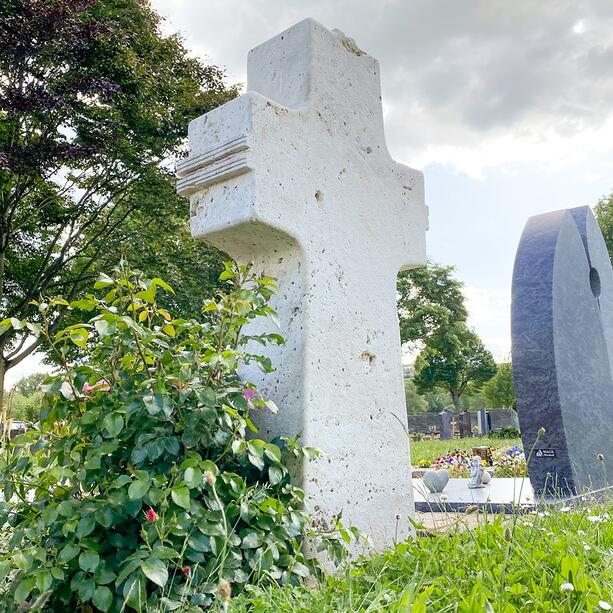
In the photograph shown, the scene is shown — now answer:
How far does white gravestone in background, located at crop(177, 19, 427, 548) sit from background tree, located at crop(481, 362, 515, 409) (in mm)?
33167

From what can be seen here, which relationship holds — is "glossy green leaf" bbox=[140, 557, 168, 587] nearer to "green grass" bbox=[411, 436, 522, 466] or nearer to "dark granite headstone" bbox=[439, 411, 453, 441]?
"green grass" bbox=[411, 436, 522, 466]

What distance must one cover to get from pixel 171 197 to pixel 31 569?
1056 cm

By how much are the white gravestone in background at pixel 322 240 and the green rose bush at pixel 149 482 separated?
0.22 metres

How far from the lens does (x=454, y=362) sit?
32.6m

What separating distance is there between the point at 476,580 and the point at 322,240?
141cm

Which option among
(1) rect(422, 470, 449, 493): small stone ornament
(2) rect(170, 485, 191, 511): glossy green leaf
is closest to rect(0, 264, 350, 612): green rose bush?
(2) rect(170, 485, 191, 511): glossy green leaf

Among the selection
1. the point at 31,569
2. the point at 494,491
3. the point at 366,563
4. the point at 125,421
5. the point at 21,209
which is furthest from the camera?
the point at 21,209

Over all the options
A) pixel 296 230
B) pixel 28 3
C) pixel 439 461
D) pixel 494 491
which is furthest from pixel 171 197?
pixel 296 230

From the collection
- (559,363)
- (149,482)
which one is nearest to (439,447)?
(559,363)

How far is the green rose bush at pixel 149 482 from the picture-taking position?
1.57m

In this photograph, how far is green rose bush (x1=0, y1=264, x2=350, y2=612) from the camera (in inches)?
61.9

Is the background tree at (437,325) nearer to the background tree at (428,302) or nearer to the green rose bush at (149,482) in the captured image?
the background tree at (428,302)

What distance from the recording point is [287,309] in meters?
2.37

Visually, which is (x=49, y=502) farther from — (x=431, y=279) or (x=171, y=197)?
(x=431, y=279)
